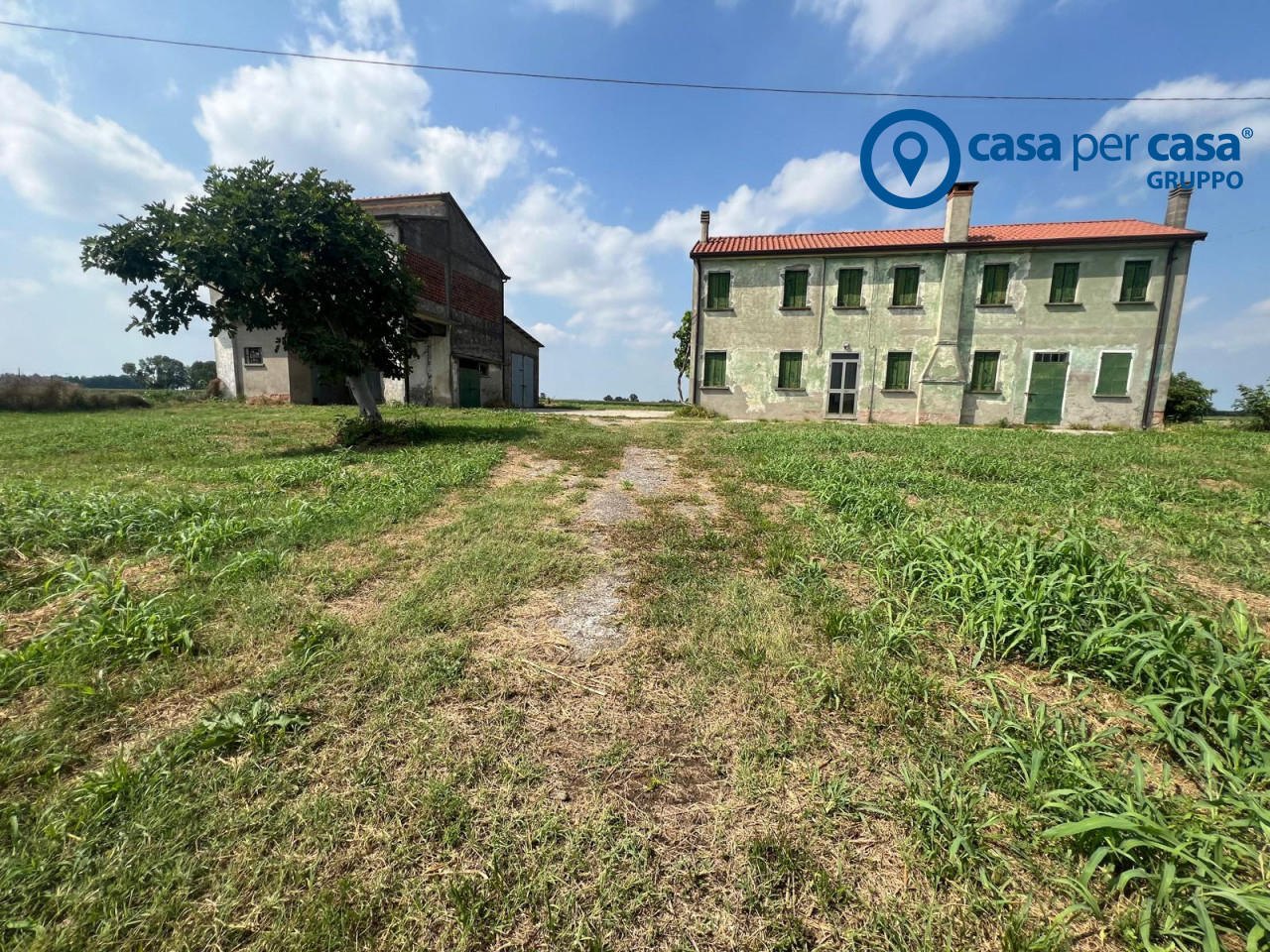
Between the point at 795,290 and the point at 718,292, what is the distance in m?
2.88

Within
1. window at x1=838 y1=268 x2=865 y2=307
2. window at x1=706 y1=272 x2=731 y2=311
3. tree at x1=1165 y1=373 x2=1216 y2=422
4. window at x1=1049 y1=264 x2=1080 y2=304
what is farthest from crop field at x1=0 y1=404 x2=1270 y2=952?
tree at x1=1165 y1=373 x2=1216 y2=422

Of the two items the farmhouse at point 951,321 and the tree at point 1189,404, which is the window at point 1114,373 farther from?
the tree at point 1189,404

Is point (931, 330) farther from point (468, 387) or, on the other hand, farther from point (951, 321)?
point (468, 387)

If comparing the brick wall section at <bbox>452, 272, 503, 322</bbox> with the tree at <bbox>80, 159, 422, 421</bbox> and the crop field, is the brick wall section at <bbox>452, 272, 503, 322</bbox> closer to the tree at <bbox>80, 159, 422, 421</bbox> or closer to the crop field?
the tree at <bbox>80, 159, 422, 421</bbox>

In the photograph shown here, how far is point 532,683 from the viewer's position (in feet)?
7.27

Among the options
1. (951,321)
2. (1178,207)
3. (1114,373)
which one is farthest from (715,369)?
(1178,207)

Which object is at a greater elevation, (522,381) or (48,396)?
(522,381)

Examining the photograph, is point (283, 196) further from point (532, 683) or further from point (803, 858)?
point (803, 858)

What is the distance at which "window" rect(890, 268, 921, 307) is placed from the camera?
17.4m

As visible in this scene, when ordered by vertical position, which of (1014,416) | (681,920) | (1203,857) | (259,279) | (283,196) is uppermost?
(283,196)

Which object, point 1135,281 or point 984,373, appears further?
point 984,373

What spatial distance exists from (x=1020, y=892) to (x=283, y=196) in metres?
11.4

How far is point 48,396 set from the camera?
17109 millimetres

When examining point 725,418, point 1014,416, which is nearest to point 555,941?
point 725,418
